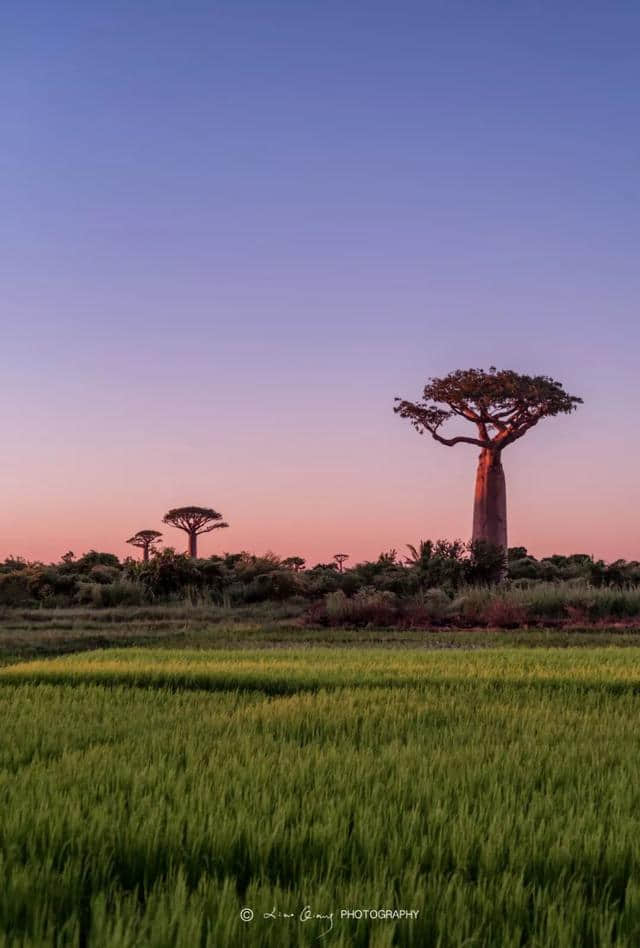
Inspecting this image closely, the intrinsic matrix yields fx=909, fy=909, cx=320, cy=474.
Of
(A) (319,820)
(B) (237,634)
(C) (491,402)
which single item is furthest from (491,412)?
(A) (319,820)

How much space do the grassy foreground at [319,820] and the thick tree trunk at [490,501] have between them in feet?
98.3

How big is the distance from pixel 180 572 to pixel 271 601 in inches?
187

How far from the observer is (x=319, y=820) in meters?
3.98

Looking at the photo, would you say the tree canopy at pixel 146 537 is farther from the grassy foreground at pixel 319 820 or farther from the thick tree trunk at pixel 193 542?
the grassy foreground at pixel 319 820

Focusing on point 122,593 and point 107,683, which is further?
point 122,593

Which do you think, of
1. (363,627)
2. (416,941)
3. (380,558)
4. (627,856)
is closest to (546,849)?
(627,856)

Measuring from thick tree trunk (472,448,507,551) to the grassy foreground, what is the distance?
2997 cm

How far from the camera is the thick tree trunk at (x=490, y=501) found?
125 feet

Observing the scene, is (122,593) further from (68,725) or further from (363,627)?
(68,725)

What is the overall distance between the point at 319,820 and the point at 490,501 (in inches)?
1382

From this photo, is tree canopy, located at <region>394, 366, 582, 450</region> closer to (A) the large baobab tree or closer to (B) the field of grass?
(A) the large baobab tree

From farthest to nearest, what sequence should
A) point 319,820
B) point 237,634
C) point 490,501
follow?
point 490,501, point 237,634, point 319,820

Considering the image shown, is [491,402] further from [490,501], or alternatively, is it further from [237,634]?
[237,634]

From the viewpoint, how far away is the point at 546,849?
3.61 m
